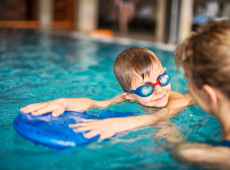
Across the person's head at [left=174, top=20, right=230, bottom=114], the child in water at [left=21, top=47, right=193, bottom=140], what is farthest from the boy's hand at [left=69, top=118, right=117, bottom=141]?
the person's head at [left=174, top=20, right=230, bottom=114]

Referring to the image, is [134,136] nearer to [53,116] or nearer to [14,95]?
[53,116]

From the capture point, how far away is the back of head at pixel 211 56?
1294 mm

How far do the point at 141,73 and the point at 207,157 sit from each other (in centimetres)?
87

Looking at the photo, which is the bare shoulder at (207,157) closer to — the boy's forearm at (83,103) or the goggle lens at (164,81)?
the goggle lens at (164,81)

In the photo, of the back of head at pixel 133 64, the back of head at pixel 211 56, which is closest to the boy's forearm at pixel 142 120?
the back of head at pixel 133 64

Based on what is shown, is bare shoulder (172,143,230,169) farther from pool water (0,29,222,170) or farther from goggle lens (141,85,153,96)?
goggle lens (141,85,153,96)

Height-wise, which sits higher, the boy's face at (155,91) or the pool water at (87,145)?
the boy's face at (155,91)

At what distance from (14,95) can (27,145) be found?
138 cm

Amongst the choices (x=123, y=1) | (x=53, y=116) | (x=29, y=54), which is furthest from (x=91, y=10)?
(x=53, y=116)

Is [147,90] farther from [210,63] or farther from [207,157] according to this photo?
[210,63]

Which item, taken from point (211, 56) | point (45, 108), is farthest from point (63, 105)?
point (211, 56)

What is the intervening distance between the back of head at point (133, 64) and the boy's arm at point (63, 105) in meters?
0.43

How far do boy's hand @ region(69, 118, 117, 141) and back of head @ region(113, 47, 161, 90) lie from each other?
0.46 metres

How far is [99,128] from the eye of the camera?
1821 millimetres
